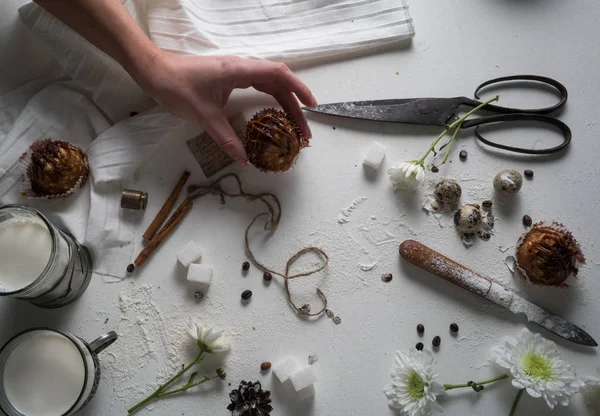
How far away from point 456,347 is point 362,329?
173mm

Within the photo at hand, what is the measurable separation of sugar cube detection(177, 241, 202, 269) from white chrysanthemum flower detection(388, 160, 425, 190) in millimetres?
386

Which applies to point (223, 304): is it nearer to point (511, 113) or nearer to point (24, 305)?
point (24, 305)

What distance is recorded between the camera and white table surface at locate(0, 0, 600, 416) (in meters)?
0.96

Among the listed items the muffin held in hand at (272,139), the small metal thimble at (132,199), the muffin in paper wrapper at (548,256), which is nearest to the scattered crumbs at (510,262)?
the muffin in paper wrapper at (548,256)

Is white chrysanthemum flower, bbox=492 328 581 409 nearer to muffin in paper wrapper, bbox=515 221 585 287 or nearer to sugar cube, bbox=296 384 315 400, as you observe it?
muffin in paper wrapper, bbox=515 221 585 287

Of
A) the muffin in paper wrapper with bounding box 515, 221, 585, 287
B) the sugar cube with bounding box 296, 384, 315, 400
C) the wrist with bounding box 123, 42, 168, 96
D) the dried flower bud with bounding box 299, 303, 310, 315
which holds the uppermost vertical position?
the wrist with bounding box 123, 42, 168, 96

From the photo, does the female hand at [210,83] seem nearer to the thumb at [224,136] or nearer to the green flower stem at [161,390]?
the thumb at [224,136]

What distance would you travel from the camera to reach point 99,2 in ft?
3.02

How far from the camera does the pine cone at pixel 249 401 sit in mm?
899

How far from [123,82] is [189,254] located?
0.36 m

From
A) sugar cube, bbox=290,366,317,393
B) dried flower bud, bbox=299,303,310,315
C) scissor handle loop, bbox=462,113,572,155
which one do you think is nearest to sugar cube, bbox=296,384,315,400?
A: sugar cube, bbox=290,366,317,393

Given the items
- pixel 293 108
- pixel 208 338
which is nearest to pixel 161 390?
pixel 208 338

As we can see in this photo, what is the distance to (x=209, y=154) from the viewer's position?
1016 millimetres

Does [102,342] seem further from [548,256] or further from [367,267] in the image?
[548,256]
